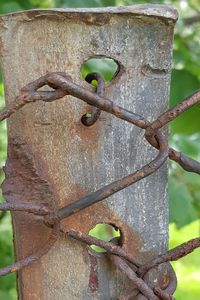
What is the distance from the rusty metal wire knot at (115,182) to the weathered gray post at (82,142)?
0.05 feet

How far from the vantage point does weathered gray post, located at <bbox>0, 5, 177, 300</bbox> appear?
672 mm

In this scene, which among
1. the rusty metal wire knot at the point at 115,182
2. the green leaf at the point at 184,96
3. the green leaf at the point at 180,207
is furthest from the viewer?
the green leaf at the point at 180,207

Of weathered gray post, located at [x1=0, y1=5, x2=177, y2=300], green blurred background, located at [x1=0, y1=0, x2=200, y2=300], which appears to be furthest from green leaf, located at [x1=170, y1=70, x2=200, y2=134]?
weathered gray post, located at [x1=0, y1=5, x2=177, y2=300]

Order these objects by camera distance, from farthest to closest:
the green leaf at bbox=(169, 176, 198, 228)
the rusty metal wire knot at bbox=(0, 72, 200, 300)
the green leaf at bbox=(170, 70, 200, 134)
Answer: the green leaf at bbox=(169, 176, 198, 228) < the green leaf at bbox=(170, 70, 200, 134) < the rusty metal wire knot at bbox=(0, 72, 200, 300)

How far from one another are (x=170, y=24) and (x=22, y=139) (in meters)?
0.18

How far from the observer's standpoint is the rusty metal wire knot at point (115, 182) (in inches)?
25.0

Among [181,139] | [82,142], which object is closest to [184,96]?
[181,139]

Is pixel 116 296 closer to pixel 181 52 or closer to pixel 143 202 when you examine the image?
pixel 143 202

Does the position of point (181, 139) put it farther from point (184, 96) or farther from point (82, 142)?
point (82, 142)

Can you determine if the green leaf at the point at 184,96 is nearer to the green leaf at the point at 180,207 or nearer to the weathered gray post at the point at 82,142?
the green leaf at the point at 180,207

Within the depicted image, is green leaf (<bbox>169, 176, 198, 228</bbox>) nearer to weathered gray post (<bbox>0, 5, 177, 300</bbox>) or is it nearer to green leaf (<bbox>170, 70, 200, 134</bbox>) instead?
green leaf (<bbox>170, 70, 200, 134</bbox>)

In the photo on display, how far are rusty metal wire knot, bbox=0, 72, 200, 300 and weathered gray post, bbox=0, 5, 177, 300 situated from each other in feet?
0.05

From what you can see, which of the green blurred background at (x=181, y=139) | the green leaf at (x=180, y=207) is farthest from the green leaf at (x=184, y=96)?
the green leaf at (x=180, y=207)

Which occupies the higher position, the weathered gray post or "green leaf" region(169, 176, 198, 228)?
"green leaf" region(169, 176, 198, 228)
